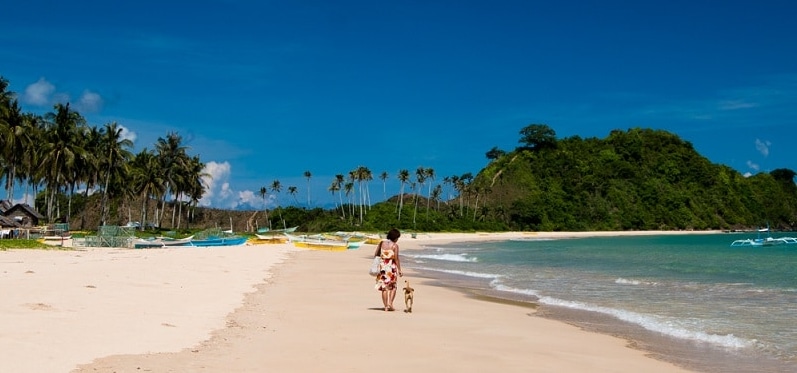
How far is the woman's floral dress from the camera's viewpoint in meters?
12.4

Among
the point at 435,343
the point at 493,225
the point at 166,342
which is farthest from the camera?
the point at 493,225

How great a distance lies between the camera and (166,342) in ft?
25.9

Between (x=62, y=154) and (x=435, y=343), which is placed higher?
(x=62, y=154)

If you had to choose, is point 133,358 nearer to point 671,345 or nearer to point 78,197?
point 671,345

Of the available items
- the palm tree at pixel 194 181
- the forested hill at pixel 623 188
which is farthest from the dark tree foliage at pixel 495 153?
the palm tree at pixel 194 181

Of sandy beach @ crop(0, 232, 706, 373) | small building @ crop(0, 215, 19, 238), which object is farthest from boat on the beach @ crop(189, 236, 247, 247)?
sandy beach @ crop(0, 232, 706, 373)

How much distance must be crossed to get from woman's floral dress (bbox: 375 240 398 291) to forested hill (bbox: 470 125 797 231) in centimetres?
11468

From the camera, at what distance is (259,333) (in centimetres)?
919

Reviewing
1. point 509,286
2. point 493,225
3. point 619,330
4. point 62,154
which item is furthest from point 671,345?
point 493,225

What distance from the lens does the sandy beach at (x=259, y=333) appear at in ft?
23.1

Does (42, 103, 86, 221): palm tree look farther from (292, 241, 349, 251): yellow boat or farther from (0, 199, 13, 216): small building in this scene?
(292, 241, 349, 251): yellow boat

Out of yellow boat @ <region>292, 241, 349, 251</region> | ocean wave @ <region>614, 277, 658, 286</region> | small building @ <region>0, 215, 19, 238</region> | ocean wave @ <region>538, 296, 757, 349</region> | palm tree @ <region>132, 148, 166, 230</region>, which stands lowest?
ocean wave @ <region>538, 296, 757, 349</region>

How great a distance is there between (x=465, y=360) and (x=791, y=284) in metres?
18.0

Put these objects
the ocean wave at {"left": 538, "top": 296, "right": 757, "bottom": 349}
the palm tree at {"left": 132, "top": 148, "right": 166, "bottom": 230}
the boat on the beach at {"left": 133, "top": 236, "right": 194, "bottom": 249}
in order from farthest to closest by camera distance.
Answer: the palm tree at {"left": 132, "top": 148, "right": 166, "bottom": 230} < the boat on the beach at {"left": 133, "top": 236, "right": 194, "bottom": 249} < the ocean wave at {"left": 538, "top": 296, "right": 757, "bottom": 349}
